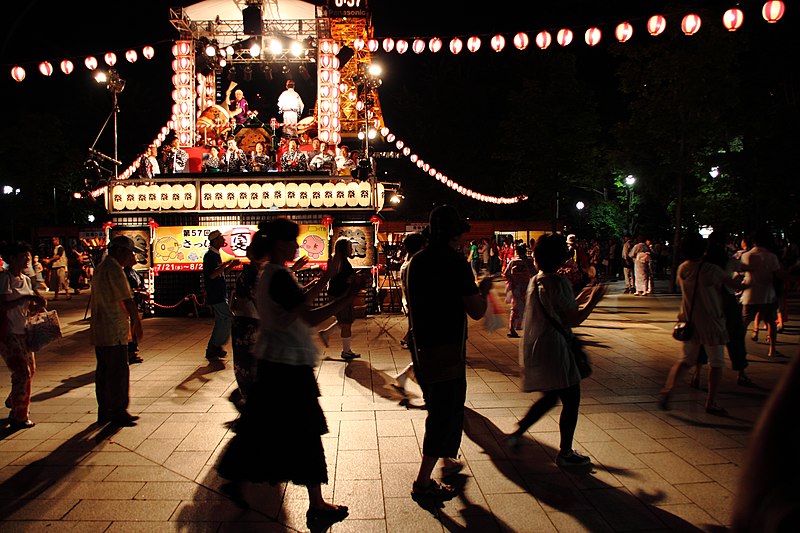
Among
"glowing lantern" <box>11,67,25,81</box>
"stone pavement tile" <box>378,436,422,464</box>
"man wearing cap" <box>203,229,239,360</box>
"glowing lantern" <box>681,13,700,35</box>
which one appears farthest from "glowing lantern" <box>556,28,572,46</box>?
"glowing lantern" <box>11,67,25,81</box>

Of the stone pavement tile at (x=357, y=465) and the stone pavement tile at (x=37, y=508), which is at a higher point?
the stone pavement tile at (x=37, y=508)

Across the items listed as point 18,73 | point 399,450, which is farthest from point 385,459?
point 18,73

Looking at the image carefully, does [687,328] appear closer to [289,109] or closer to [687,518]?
[687,518]

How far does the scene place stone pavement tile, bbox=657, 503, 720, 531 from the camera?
10.8 feet

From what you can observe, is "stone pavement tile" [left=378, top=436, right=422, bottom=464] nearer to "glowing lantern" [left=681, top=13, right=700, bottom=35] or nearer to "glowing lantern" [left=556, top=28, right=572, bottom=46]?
"glowing lantern" [left=681, top=13, right=700, bottom=35]

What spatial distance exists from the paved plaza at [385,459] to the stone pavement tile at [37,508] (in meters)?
0.01

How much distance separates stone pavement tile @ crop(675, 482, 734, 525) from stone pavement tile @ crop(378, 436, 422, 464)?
1.99 m

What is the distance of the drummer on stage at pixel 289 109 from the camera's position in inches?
701

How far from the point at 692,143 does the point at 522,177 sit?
12.2m

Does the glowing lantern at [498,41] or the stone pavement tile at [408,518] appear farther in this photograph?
the glowing lantern at [498,41]

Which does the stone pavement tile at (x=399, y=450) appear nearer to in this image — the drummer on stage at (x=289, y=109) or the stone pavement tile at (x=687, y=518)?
the stone pavement tile at (x=687, y=518)

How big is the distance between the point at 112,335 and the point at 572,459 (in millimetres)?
4406

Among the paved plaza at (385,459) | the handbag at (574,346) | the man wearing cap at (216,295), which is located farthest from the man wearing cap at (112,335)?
the handbag at (574,346)

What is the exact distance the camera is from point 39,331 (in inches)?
207
